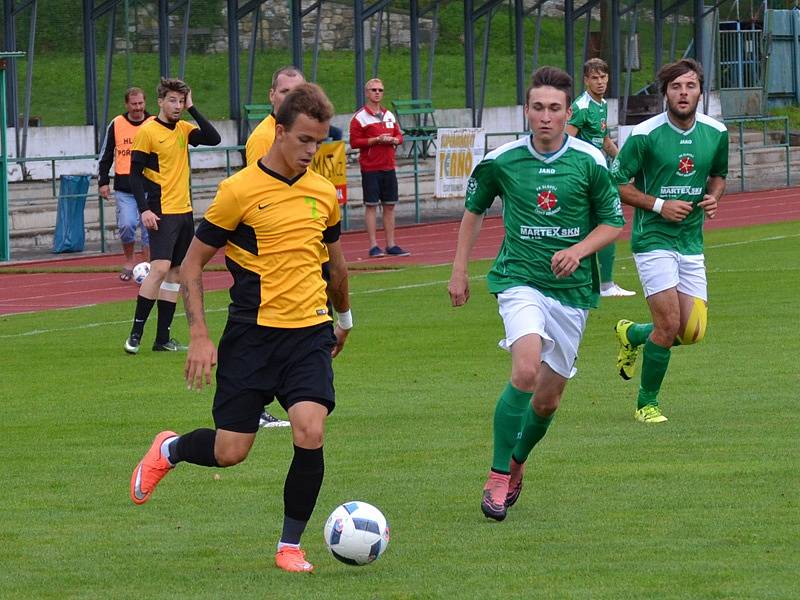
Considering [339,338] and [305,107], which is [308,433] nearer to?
[339,338]

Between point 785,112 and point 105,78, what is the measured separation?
23472 millimetres

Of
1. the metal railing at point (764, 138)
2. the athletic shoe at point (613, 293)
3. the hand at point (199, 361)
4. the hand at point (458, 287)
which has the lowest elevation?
the athletic shoe at point (613, 293)

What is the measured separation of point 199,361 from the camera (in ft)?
20.7

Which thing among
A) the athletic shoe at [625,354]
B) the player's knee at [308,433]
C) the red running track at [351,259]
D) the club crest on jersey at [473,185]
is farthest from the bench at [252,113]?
the player's knee at [308,433]

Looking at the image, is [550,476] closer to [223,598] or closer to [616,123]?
[223,598]

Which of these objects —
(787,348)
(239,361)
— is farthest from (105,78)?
(239,361)

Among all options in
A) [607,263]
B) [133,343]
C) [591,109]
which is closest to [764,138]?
[607,263]

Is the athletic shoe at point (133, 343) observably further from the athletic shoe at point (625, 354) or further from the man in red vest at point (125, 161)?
the man in red vest at point (125, 161)

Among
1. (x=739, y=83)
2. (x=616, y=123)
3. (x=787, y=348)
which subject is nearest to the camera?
(x=787, y=348)

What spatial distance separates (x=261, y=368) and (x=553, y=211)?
169 cm

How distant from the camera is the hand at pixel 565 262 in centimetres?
710

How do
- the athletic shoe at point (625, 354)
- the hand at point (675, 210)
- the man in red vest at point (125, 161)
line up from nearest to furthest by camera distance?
1. the hand at point (675, 210)
2. the athletic shoe at point (625, 354)
3. the man in red vest at point (125, 161)

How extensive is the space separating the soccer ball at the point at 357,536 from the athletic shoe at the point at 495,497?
2.91ft

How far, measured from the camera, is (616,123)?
1640 inches
